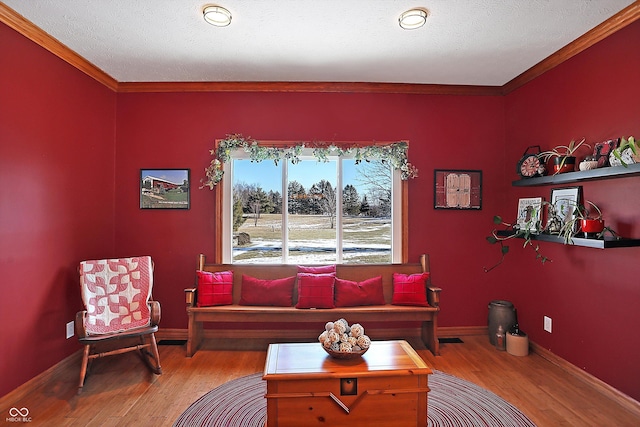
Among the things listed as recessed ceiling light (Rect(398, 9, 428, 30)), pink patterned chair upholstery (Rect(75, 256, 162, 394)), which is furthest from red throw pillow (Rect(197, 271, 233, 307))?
recessed ceiling light (Rect(398, 9, 428, 30))

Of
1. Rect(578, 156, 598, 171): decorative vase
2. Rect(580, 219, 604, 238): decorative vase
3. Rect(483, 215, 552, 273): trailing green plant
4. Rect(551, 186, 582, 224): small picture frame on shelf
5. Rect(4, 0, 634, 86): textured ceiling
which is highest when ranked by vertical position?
Rect(4, 0, 634, 86): textured ceiling

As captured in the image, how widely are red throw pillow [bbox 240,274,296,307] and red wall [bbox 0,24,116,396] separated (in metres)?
1.50

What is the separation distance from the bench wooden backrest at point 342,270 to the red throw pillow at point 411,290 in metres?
0.15

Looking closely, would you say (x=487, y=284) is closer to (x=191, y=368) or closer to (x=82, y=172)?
(x=191, y=368)

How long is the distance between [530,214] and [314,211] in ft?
6.97

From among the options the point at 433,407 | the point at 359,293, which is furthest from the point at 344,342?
the point at 359,293

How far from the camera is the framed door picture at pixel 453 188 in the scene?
3.81 metres

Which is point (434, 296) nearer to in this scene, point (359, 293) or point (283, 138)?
point (359, 293)

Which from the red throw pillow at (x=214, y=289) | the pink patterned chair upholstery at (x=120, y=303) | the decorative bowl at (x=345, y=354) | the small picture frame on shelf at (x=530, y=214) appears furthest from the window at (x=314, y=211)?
the decorative bowl at (x=345, y=354)

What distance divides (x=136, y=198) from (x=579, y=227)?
4.13 meters

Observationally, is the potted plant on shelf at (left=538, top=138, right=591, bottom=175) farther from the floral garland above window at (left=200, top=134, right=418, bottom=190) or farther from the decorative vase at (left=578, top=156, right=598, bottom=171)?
the floral garland above window at (left=200, top=134, right=418, bottom=190)

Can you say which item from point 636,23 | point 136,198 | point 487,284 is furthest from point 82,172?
point 636,23

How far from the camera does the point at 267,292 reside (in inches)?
137

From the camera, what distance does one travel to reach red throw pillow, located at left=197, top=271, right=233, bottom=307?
3.41m
